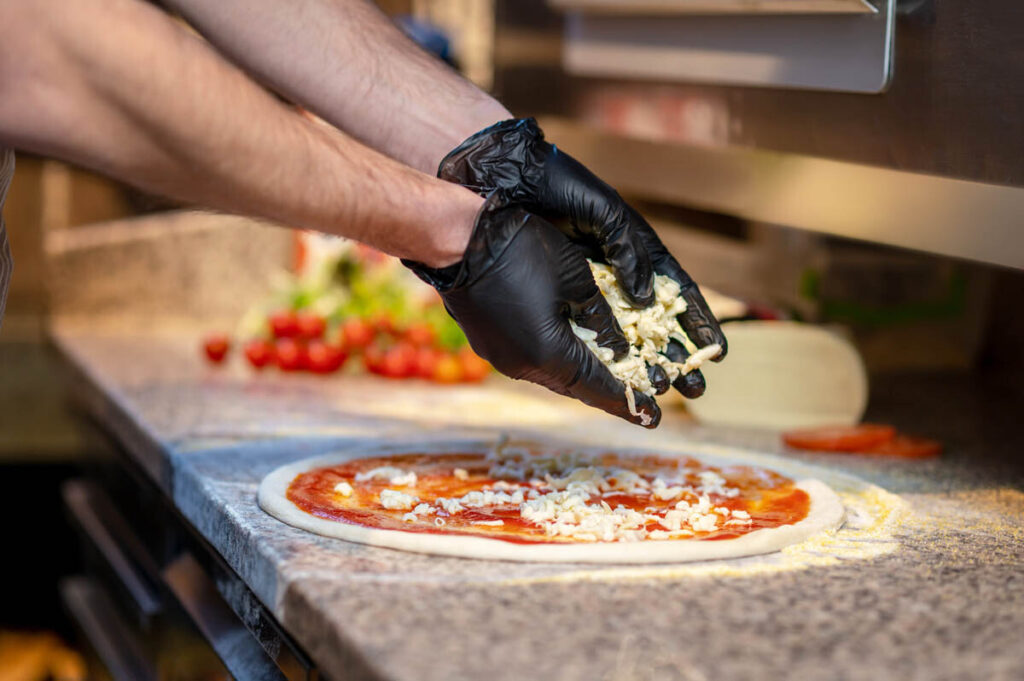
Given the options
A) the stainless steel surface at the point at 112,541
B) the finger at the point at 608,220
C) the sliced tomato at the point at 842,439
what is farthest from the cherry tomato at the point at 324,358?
the finger at the point at 608,220

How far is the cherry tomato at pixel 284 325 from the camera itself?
237 centimetres

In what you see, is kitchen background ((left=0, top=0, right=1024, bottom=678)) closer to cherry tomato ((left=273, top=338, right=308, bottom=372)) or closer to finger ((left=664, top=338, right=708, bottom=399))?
finger ((left=664, top=338, right=708, bottom=399))

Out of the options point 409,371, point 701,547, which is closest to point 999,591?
point 701,547

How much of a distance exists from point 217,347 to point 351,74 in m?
0.97

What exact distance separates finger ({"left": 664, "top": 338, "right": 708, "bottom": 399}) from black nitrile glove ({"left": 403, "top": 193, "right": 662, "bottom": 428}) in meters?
0.12

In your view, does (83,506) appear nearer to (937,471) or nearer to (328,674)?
(328,674)

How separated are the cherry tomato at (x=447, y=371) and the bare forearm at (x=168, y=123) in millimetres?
1138

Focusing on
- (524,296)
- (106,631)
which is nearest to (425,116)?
(524,296)

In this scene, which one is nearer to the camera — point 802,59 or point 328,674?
point 328,674

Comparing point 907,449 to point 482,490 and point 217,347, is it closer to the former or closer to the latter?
point 482,490

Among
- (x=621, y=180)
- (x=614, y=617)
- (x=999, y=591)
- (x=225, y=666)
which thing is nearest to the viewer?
(x=614, y=617)

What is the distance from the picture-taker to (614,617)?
992 millimetres

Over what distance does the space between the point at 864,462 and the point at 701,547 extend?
0.61 m

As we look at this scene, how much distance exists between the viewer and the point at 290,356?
2273 millimetres
